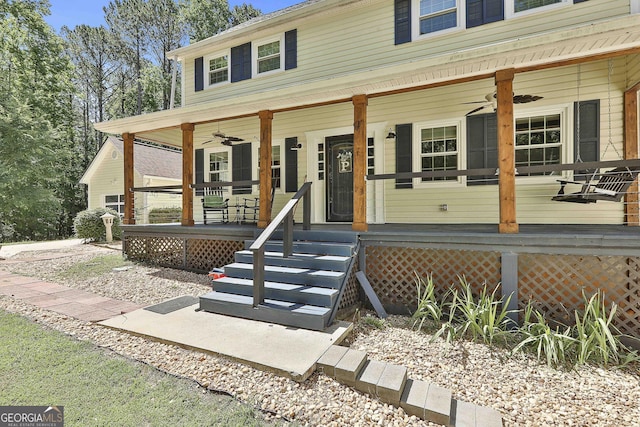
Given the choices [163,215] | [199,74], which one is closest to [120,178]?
[163,215]

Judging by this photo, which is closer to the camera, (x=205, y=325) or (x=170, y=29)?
(x=205, y=325)

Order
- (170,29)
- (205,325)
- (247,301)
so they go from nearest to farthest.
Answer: (205,325), (247,301), (170,29)

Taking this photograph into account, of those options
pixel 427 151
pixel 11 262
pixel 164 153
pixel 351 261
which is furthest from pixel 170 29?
pixel 351 261

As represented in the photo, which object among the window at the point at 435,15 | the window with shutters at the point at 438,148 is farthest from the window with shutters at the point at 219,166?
the window at the point at 435,15

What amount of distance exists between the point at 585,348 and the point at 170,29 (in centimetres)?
2637

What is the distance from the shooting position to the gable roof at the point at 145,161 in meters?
14.7

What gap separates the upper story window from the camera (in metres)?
6.35

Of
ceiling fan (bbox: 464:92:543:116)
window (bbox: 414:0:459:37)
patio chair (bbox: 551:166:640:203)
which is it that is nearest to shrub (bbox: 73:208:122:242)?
window (bbox: 414:0:459:37)

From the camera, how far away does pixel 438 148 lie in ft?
21.2

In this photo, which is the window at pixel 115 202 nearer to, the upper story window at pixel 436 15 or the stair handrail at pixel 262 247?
the stair handrail at pixel 262 247

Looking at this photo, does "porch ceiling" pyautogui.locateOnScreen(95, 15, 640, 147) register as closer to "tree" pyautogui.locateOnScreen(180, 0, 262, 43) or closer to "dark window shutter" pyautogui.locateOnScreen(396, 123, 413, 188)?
"dark window shutter" pyautogui.locateOnScreen(396, 123, 413, 188)

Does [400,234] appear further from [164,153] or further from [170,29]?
[170,29]

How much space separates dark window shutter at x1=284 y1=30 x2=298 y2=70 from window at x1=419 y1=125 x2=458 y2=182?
359 cm

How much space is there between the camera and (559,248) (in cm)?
381
